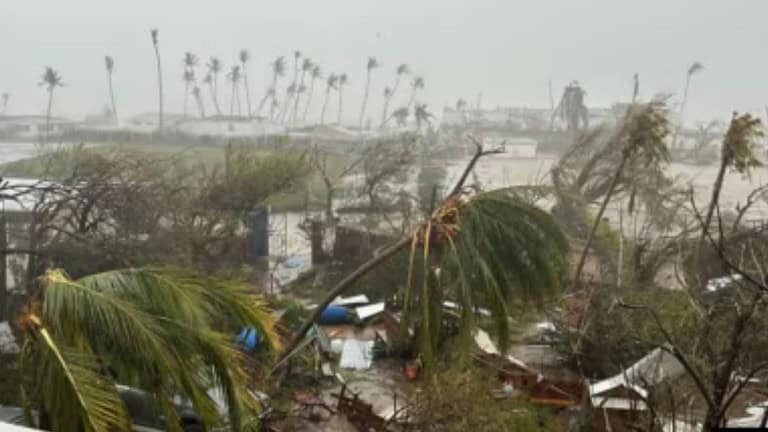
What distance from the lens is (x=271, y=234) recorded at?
18906mm

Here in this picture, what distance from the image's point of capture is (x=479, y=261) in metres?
7.52

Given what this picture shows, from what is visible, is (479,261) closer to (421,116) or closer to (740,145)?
(740,145)

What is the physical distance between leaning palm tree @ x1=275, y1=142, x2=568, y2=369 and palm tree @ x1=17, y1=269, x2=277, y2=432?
3.16 metres

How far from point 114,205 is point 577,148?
39.9 feet

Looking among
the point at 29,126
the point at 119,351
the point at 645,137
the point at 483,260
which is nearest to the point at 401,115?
the point at 29,126

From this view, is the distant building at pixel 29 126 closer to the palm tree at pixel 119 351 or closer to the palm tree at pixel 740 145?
the palm tree at pixel 740 145

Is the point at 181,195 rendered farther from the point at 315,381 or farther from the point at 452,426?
the point at 452,426

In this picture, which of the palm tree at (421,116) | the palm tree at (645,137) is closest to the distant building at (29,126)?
the palm tree at (421,116)

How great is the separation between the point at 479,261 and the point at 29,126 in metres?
27.7

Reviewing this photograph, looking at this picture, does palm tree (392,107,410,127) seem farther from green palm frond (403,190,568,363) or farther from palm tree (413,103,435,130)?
green palm frond (403,190,568,363)

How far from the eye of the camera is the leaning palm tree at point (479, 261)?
760 centimetres

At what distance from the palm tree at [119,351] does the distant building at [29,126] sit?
81.5ft

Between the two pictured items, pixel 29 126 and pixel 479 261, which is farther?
pixel 29 126

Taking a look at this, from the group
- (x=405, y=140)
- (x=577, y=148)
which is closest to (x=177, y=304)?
(x=577, y=148)
